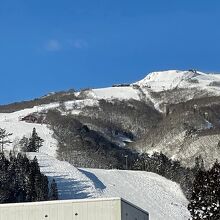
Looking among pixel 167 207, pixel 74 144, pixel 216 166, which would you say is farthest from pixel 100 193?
pixel 74 144

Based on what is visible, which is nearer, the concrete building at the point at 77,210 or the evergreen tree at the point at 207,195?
the concrete building at the point at 77,210

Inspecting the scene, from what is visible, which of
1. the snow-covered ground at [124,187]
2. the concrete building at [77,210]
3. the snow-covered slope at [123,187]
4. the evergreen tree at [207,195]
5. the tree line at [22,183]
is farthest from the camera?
the snow-covered ground at [124,187]

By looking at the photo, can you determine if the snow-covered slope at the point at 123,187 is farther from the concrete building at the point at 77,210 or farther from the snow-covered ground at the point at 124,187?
the concrete building at the point at 77,210

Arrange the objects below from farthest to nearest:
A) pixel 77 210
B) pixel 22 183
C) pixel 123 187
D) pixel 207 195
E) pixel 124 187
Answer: pixel 124 187
pixel 123 187
pixel 22 183
pixel 207 195
pixel 77 210

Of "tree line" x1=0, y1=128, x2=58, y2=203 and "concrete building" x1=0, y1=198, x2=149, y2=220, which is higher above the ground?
"tree line" x1=0, y1=128, x2=58, y2=203

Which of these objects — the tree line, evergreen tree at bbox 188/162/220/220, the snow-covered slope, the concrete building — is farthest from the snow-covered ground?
the concrete building

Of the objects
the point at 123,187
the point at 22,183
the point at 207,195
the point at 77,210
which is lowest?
the point at 77,210

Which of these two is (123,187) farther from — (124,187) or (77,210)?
(77,210)

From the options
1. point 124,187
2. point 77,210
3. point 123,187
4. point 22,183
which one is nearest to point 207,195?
point 77,210

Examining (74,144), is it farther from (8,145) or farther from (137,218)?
(137,218)

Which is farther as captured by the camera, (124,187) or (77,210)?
(124,187)

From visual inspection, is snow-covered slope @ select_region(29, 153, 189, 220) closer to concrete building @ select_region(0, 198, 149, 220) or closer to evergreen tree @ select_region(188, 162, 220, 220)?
evergreen tree @ select_region(188, 162, 220, 220)

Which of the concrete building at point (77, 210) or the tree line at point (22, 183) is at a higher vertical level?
the tree line at point (22, 183)

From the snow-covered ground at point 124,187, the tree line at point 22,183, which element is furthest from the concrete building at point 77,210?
the snow-covered ground at point 124,187
